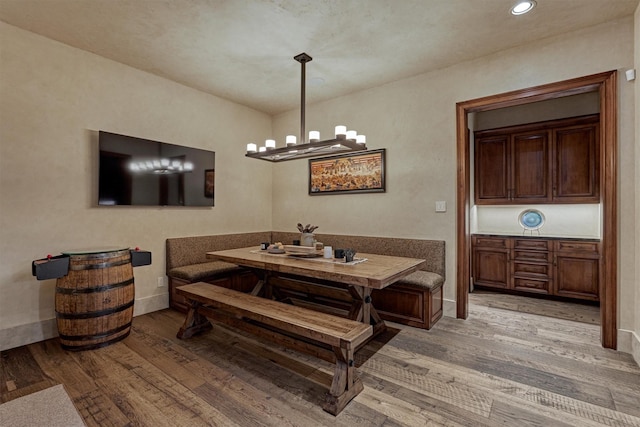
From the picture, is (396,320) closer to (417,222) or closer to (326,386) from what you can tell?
(417,222)

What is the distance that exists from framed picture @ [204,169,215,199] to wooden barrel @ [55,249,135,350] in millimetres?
1523

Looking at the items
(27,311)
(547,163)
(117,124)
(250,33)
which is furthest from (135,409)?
(547,163)

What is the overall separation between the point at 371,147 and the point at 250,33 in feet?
6.34

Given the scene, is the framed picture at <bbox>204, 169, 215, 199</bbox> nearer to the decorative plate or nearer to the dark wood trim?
the dark wood trim

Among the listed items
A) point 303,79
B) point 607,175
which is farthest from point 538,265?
point 303,79

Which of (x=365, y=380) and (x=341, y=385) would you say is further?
(x=365, y=380)

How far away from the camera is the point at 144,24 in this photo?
8.52ft

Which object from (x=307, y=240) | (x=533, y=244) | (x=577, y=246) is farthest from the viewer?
(x=533, y=244)

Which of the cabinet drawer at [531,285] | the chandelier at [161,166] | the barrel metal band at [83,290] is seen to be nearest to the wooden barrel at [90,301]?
the barrel metal band at [83,290]

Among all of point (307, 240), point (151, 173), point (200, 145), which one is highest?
point (200, 145)

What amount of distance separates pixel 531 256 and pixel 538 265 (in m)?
0.14

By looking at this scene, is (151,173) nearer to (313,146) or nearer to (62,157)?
(62,157)

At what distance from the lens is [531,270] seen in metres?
4.16

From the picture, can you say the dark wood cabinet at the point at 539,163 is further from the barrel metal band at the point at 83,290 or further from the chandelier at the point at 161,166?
the barrel metal band at the point at 83,290
